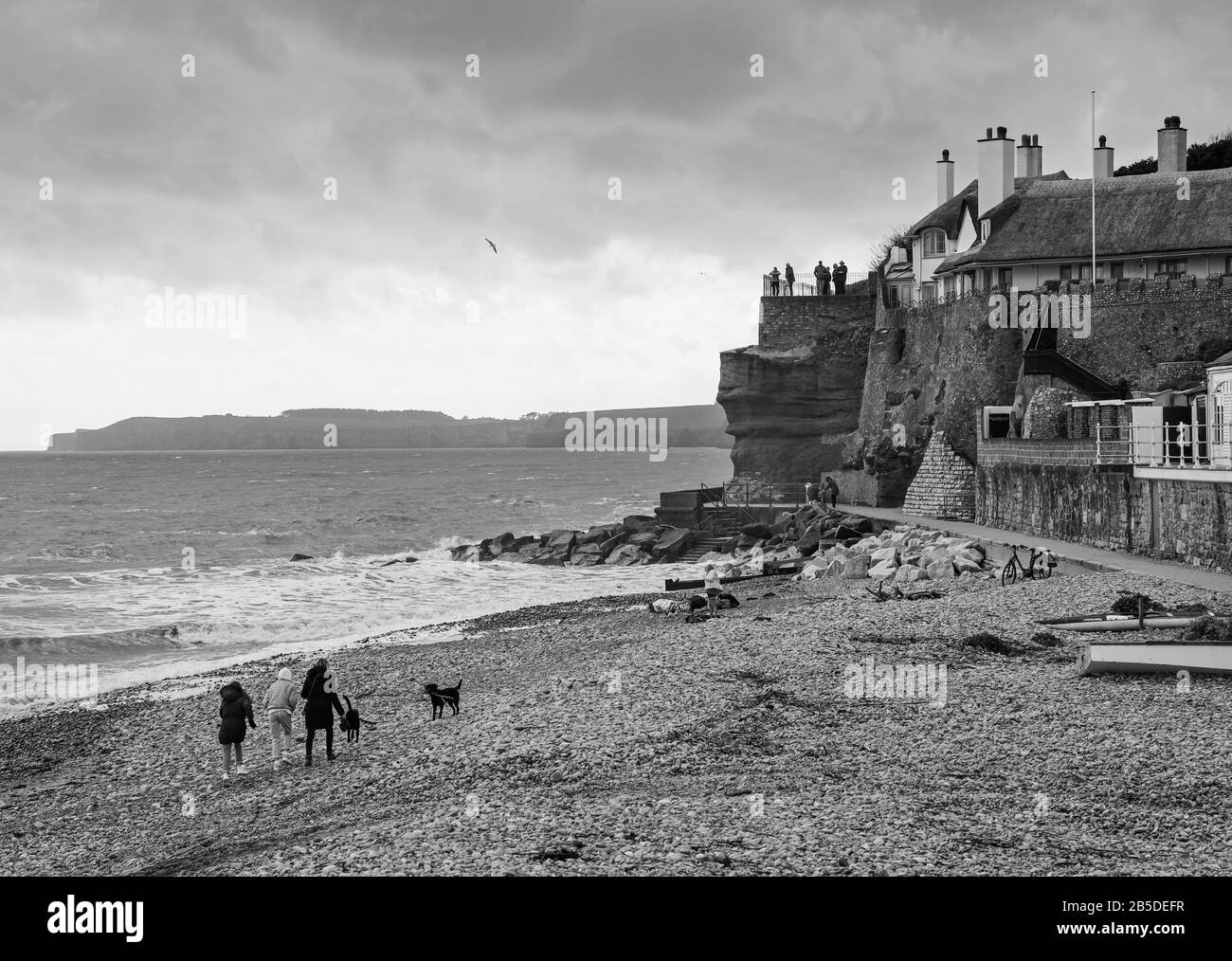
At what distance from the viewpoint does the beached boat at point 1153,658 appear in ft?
44.3

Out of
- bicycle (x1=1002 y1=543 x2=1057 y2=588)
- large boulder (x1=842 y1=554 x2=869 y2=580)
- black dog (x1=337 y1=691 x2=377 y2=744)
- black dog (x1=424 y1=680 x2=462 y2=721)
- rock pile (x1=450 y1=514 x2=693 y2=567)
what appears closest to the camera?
black dog (x1=337 y1=691 x2=377 y2=744)

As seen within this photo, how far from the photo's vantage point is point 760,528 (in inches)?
1655

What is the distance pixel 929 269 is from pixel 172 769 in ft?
126

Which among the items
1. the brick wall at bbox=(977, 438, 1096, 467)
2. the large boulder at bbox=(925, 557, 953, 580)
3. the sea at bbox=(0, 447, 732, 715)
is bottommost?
the sea at bbox=(0, 447, 732, 715)

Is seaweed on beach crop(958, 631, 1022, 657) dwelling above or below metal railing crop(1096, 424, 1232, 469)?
below

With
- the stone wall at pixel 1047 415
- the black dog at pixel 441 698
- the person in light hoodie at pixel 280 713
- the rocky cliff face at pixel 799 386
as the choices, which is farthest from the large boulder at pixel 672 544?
the person in light hoodie at pixel 280 713

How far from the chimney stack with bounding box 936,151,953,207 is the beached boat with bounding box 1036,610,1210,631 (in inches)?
1361

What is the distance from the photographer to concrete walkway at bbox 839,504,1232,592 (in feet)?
64.8

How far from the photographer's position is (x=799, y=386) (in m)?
50.7

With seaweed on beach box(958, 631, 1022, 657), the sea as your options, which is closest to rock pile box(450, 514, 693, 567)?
the sea

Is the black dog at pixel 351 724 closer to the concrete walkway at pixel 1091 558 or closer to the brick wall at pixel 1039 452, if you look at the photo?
the concrete walkway at pixel 1091 558

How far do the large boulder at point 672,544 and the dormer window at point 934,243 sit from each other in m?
14.9

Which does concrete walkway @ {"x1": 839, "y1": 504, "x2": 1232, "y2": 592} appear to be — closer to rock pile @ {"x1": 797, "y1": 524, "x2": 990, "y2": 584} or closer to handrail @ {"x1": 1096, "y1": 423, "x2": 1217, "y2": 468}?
rock pile @ {"x1": 797, "y1": 524, "x2": 990, "y2": 584}
